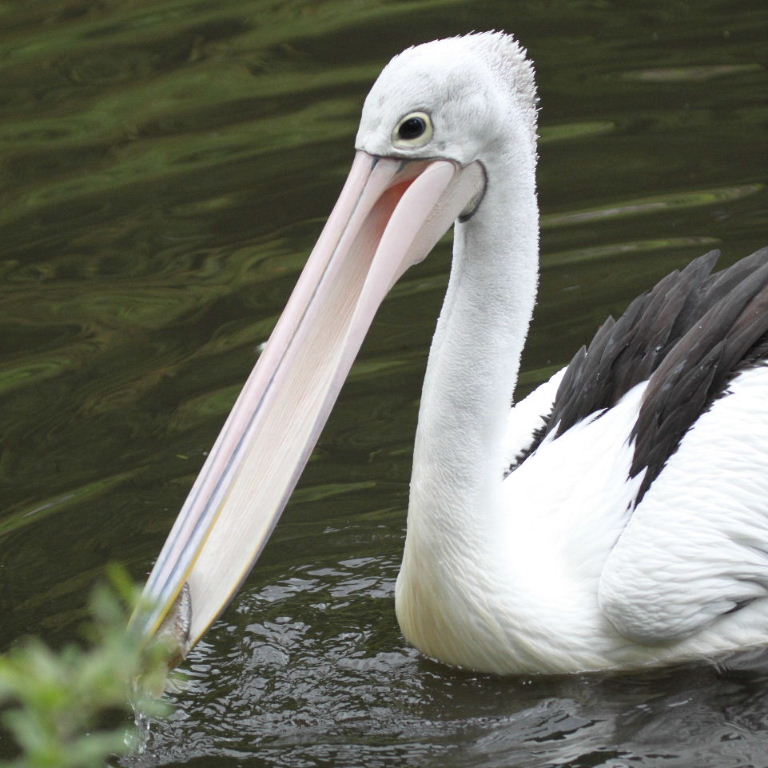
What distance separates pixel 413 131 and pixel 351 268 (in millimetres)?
311

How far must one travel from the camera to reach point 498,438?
3.37 metres

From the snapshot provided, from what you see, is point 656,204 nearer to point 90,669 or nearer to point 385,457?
point 385,457

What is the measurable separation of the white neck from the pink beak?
9 cm

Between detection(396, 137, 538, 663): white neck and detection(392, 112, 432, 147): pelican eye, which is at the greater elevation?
detection(392, 112, 432, 147): pelican eye

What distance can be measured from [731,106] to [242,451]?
4461 millimetres

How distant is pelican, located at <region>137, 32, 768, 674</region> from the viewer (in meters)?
2.92

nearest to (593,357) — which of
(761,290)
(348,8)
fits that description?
(761,290)

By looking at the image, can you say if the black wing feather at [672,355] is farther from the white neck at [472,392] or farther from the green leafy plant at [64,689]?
the green leafy plant at [64,689]

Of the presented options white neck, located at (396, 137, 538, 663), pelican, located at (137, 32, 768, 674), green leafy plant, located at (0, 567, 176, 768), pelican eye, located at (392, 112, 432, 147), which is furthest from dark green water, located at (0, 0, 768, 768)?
green leafy plant, located at (0, 567, 176, 768)

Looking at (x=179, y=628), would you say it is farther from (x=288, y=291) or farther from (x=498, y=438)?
(x=288, y=291)

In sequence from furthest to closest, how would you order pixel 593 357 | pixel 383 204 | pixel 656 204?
pixel 656 204 → pixel 593 357 → pixel 383 204

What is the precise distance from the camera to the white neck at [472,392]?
3.19 metres

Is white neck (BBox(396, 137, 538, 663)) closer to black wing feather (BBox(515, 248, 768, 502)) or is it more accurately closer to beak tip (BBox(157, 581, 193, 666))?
black wing feather (BBox(515, 248, 768, 502))

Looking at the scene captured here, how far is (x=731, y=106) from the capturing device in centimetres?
660
